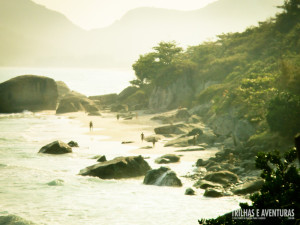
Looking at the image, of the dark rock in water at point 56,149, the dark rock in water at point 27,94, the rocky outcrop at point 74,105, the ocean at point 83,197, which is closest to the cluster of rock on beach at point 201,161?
the dark rock in water at point 56,149

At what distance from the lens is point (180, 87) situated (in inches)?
2564

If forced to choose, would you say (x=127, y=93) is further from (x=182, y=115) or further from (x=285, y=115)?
(x=285, y=115)

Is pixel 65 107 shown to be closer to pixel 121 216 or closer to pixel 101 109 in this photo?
pixel 101 109

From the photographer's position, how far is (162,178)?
21812 millimetres

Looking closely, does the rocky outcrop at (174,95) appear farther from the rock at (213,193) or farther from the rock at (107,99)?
the rock at (213,193)

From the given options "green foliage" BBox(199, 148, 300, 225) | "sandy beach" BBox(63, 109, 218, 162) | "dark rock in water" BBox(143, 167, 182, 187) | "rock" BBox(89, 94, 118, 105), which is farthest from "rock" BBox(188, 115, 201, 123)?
"rock" BBox(89, 94, 118, 105)

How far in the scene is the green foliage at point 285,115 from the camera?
2569 cm

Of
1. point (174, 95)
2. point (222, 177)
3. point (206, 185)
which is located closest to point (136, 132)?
point (222, 177)

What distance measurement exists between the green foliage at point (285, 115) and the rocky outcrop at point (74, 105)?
154ft

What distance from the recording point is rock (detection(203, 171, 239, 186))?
2091 cm

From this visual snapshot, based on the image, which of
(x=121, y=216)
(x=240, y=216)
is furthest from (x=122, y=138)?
(x=240, y=216)

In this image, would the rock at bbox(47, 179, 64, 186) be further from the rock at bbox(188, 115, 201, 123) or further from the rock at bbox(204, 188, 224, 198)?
the rock at bbox(188, 115, 201, 123)

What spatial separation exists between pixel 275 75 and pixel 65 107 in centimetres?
4497

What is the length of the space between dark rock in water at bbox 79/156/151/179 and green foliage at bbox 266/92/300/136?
10191 mm
